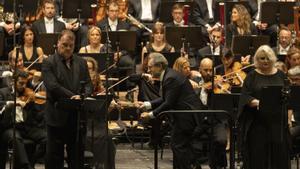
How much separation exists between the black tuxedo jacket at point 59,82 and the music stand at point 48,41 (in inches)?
130

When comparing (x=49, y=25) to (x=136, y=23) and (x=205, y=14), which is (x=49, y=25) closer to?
(x=136, y=23)

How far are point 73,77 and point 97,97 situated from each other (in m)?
0.83

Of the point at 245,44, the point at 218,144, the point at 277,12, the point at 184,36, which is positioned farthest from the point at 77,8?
the point at 218,144

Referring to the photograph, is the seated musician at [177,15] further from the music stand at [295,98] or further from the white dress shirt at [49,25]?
the music stand at [295,98]

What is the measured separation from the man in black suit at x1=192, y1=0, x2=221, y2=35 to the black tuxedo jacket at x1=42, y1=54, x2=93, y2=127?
5544 mm

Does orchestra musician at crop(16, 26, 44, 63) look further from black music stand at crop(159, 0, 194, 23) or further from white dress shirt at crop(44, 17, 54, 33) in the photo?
black music stand at crop(159, 0, 194, 23)

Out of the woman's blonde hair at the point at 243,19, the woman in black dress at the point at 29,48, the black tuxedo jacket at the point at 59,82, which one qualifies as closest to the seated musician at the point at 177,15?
the woman's blonde hair at the point at 243,19

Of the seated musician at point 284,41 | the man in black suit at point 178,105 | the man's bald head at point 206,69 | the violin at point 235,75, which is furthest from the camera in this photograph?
the seated musician at point 284,41

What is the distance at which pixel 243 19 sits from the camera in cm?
1420

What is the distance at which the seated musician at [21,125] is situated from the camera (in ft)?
35.3

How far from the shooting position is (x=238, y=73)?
12.6 meters

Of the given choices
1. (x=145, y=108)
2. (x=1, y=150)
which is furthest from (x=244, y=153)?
(x=1, y=150)

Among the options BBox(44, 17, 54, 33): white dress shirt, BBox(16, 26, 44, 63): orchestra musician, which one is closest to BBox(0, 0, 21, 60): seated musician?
BBox(44, 17, 54, 33): white dress shirt

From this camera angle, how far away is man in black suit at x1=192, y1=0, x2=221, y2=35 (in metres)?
15.1
